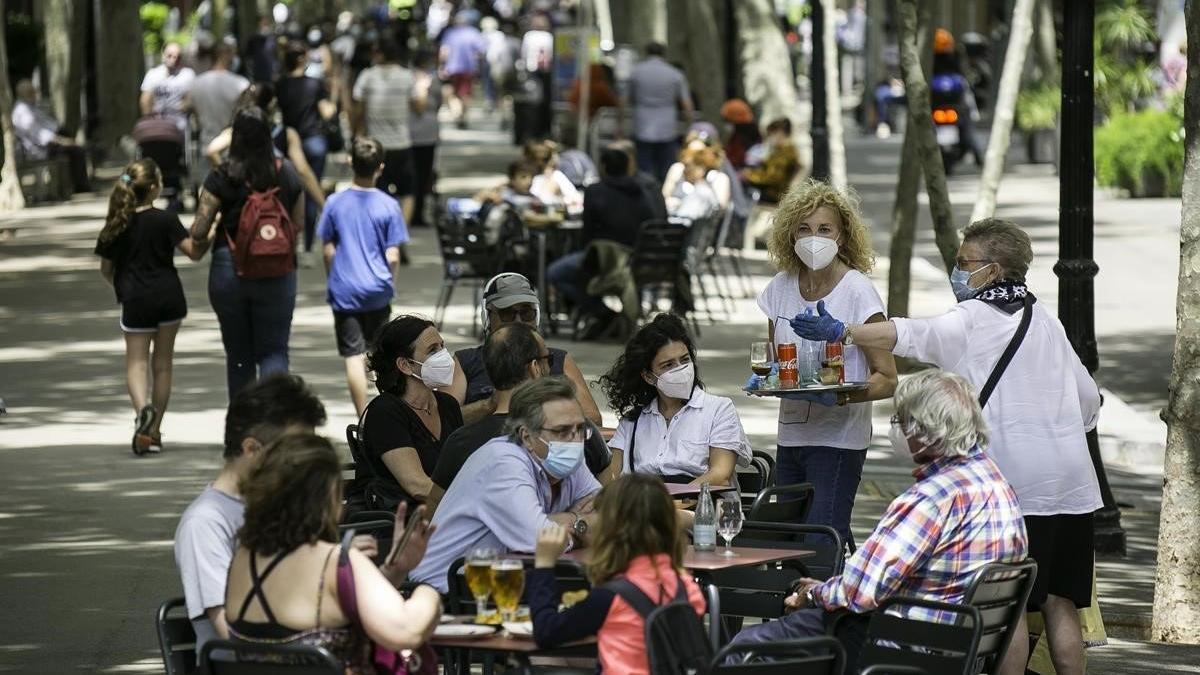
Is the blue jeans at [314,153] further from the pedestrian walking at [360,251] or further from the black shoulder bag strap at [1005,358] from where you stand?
the black shoulder bag strap at [1005,358]

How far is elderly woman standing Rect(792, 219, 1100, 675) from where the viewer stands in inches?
277

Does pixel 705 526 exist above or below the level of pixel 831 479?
above

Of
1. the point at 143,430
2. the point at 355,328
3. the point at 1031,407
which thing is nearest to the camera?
the point at 1031,407

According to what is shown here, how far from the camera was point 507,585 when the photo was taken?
223 inches

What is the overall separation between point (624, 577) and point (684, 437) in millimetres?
2449

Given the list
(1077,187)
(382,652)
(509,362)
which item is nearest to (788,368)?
(509,362)

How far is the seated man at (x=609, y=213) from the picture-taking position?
53.9ft

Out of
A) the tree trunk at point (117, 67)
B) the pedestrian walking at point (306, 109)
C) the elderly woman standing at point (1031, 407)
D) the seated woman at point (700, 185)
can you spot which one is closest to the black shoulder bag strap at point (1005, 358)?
the elderly woman standing at point (1031, 407)

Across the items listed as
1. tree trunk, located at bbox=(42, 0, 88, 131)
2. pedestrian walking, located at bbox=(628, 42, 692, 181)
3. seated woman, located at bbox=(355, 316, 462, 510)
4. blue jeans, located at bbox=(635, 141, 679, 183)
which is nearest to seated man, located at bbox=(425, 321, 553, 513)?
seated woman, located at bbox=(355, 316, 462, 510)

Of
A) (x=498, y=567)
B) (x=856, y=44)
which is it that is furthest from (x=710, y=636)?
(x=856, y=44)

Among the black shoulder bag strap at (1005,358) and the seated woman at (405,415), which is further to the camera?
the seated woman at (405,415)

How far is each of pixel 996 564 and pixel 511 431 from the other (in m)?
1.45

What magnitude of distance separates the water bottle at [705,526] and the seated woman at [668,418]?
96cm

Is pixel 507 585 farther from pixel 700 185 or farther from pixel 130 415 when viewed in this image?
pixel 700 185
